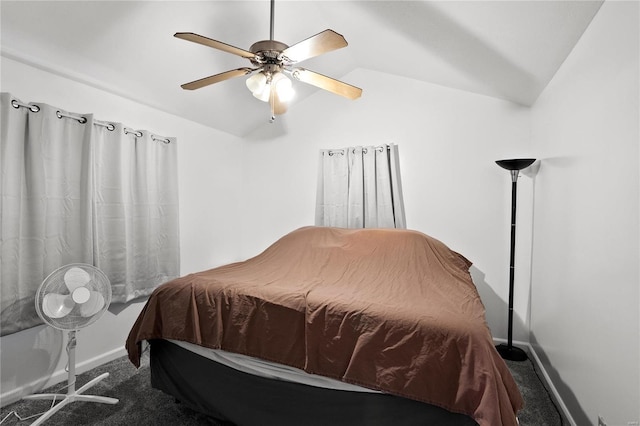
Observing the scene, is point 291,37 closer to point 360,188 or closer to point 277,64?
point 277,64

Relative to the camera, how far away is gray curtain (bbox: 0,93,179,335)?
6.16 ft

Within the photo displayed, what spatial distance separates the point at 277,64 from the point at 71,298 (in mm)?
1887

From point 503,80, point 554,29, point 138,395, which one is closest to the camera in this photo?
point 554,29

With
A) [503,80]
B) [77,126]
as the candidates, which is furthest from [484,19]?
[77,126]

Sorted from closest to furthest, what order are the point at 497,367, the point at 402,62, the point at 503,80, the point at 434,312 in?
the point at 497,367
the point at 434,312
the point at 503,80
the point at 402,62

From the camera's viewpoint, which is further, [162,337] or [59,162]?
[59,162]

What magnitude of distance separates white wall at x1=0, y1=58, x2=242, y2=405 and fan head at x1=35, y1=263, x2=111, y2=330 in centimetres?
48

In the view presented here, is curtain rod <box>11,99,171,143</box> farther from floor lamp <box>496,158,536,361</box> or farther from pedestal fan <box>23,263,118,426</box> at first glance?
floor lamp <box>496,158,536,361</box>

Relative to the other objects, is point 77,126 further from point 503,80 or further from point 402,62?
point 503,80

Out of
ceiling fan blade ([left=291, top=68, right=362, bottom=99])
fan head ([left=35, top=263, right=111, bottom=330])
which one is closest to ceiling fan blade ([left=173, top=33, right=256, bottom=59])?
ceiling fan blade ([left=291, top=68, right=362, bottom=99])

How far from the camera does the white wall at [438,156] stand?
2.78 metres

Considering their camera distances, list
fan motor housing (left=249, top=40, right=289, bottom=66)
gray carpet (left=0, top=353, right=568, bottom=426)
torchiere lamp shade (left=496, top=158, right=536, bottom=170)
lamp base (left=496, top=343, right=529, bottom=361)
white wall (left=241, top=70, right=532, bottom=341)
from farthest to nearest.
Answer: white wall (left=241, top=70, right=532, bottom=341), lamp base (left=496, top=343, right=529, bottom=361), torchiere lamp shade (left=496, top=158, right=536, bottom=170), gray carpet (left=0, top=353, right=568, bottom=426), fan motor housing (left=249, top=40, right=289, bottom=66)

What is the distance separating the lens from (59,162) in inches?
82.9

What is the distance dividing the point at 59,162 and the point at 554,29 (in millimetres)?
3220
